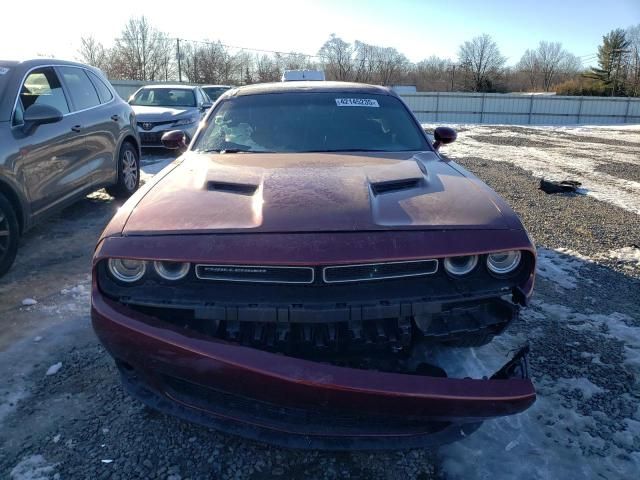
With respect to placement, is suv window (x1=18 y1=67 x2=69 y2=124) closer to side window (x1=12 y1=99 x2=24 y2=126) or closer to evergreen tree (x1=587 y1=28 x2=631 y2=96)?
side window (x1=12 y1=99 x2=24 y2=126)

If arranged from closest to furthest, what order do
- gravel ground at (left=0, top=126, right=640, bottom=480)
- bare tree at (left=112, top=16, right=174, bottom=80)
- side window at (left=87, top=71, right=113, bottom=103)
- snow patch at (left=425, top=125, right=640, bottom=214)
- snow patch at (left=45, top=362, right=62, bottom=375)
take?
gravel ground at (left=0, top=126, right=640, bottom=480) < snow patch at (left=45, top=362, right=62, bottom=375) < side window at (left=87, top=71, right=113, bottom=103) < snow patch at (left=425, top=125, right=640, bottom=214) < bare tree at (left=112, top=16, right=174, bottom=80)

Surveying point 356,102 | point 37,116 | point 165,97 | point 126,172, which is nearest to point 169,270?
point 356,102

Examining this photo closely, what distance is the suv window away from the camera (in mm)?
4336

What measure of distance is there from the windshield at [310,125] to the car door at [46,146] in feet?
5.68

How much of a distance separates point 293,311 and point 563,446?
1470 millimetres

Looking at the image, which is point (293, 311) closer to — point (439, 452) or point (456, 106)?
point (439, 452)

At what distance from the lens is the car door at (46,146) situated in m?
4.11

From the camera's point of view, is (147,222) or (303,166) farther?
(303,166)

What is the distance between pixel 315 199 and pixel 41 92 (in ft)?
12.9

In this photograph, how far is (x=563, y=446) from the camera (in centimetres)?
223

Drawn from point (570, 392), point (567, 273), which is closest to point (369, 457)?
point (570, 392)

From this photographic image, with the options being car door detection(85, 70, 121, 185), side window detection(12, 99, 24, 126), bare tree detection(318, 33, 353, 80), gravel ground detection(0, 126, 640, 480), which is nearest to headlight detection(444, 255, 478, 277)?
gravel ground detection(0, 126, 640, 480)

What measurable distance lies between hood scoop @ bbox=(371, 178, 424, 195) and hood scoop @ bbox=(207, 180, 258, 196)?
597mm

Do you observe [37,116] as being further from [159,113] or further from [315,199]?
[159,113]
